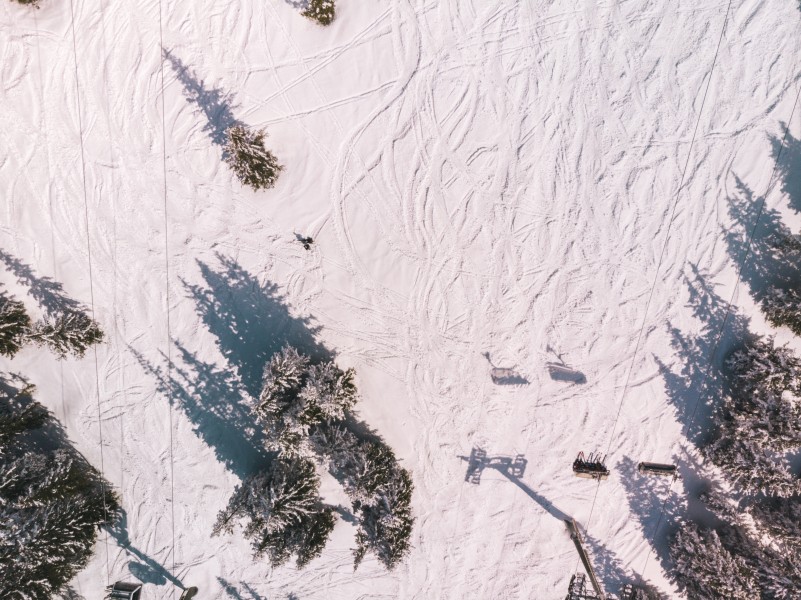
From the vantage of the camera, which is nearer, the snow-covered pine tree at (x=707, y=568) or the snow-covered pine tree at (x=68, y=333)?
the snow-covered pine tree at (x=707, y=568)

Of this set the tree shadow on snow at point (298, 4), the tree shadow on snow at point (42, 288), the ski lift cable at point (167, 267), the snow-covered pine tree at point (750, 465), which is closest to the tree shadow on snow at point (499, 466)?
the snow-covered pine tree at point (750, 465)

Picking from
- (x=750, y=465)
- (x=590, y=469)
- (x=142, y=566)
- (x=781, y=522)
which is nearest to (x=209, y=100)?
(x=142, y=566)

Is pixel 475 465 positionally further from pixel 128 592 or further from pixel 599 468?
pixel 128 592

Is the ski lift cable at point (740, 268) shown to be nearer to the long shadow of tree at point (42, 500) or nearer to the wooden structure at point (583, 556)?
the wooden structure at point (583, 556)

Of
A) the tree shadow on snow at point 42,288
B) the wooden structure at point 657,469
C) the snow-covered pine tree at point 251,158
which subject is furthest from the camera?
the tree shadow on snow at point 42,288

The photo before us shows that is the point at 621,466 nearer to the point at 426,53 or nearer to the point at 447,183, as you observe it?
the point at 447,183

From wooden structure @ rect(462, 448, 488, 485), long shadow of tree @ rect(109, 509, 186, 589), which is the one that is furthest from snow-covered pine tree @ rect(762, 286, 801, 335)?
long shadow of tree @ rect(109, 509, 186, 589)

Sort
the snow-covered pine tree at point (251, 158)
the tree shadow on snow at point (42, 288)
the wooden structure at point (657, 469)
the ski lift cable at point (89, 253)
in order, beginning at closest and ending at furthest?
the snow-covered pine tree at point (251, 158)
the ski lift cable at point (89, 253)
the wooden structure at point (657, 469)
the tree shadow on snow at point (42, 288)
